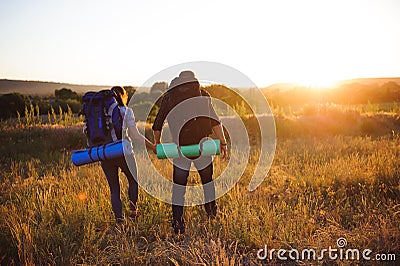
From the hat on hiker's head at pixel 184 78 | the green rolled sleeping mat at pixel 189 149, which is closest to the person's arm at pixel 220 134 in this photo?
the green rolled sleeping mat at pixel 189 149

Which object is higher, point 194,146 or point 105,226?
point 194,146

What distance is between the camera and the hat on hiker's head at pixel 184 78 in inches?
146

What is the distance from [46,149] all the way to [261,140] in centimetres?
738

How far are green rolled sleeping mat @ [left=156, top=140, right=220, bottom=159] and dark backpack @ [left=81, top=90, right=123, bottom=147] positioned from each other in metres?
0.59

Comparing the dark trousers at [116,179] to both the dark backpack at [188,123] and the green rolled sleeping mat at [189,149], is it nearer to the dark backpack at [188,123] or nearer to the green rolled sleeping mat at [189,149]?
the green rolled sleeping mat at [189,149]

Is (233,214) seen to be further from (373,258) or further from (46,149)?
(46,149)

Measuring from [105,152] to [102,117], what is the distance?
0.43 m

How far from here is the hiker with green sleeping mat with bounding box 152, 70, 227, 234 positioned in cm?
373

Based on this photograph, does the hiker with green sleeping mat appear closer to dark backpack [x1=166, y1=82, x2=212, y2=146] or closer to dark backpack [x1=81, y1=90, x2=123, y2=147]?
dark backpack [x1=166, y1=82, x2=212, y2=146]

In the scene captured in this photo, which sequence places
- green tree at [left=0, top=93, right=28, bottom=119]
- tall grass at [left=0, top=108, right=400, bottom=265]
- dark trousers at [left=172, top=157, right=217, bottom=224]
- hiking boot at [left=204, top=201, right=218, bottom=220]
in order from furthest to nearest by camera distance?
green tree at [left=0, top=93, right=28, bottom=119] < hiking boot at [left=204, top=201, right=218, bottom=220] < dark trousers at [left=172, top=157, right=217, bottom=224] < tall grass at [left=0, top=108, right=400, bottom=265]

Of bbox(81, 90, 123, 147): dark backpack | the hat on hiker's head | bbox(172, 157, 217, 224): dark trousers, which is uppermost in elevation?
the hat on hiker's head

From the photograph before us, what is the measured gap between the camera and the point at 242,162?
24.3 ft

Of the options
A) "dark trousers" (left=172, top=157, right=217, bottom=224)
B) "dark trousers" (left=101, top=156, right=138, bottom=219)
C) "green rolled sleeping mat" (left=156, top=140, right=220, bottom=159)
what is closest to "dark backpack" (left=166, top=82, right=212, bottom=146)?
"green rolled sleeping mat" (left=156, top=140, right=220, bottom=159)

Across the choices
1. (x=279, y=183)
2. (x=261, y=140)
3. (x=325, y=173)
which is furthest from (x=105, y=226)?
(x=261, y=140)
